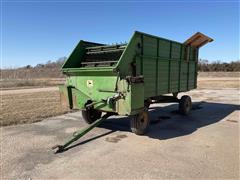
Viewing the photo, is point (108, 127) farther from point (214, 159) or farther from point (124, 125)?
point (214, 159)

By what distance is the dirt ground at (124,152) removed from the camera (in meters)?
3.69

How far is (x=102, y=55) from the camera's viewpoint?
22.1 feet

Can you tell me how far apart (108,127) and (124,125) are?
0.54m

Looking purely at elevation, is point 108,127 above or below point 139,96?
below

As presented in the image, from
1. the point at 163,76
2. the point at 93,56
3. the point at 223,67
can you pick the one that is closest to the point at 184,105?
the point at 163,76

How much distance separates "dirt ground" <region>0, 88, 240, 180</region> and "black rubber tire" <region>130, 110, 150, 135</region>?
0.16m

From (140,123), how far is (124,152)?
127 centimetres

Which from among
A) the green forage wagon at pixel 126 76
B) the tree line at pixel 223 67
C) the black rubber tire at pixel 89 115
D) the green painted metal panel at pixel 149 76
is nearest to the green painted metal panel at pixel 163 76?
the green forage wagon at pixel 126 76

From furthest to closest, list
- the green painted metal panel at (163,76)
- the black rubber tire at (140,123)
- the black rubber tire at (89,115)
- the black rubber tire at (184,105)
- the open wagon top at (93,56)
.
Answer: the black rubber tire at (184,105)
the black rubber tire at (89,115)
the green painted metal panel at (163,76)
the open wagon top at (93,56)
the black rubber tire at (140,123)

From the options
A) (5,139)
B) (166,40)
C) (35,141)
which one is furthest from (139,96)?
(5,139)

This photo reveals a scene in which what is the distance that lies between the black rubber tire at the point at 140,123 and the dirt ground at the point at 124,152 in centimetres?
16

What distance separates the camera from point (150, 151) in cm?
463

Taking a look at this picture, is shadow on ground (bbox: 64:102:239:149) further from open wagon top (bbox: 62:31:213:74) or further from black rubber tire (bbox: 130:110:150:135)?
open wagon top (bbox: 62:31:213:74)

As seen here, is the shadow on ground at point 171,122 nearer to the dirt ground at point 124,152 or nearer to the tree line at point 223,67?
the dirt ground at point 124,152
